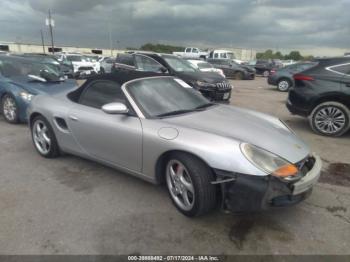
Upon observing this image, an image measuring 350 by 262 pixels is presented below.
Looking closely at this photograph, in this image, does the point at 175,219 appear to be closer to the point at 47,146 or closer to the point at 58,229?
the point at 58,229

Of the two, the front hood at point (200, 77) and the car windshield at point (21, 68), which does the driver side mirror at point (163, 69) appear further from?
the car windshield at point (21, 68)

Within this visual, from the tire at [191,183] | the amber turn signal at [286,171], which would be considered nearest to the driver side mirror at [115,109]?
the tire at [191,183]

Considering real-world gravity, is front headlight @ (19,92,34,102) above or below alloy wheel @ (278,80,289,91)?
above

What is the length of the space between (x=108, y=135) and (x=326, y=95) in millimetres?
4703

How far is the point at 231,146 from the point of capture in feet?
8.66

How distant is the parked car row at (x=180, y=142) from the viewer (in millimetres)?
2564

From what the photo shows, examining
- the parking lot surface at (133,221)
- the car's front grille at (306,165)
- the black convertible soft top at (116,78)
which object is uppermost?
the black convertible soft top at (116,78)

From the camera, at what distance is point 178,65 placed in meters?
9.72

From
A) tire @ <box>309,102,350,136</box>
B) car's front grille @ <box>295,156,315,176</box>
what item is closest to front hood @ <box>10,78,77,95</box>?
car's front grille @ <box>295,156,315,176</box>

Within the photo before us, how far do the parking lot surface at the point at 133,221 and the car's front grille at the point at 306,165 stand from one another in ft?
1.71

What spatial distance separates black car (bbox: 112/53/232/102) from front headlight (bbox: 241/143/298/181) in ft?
18.9

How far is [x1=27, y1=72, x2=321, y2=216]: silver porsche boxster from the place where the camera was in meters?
2.56

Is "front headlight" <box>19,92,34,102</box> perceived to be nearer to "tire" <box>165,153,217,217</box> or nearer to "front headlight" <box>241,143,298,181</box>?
"tire" <box>165,153,217,217</box>

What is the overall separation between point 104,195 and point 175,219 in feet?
3.18
